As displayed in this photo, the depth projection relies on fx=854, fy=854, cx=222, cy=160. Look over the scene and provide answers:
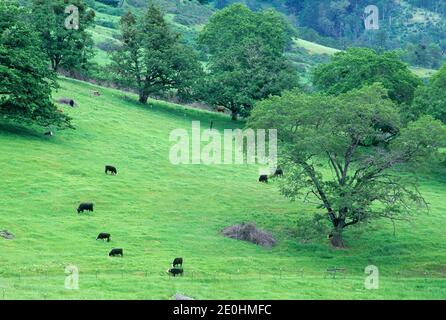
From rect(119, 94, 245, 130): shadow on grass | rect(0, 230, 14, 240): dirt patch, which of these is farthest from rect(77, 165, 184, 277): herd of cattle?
rect(119, 94, 245, 130): shadow on grass

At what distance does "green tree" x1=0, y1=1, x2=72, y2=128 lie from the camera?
64562mm

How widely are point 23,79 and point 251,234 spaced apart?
2456 cm

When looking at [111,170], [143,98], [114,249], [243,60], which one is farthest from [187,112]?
[114,249]

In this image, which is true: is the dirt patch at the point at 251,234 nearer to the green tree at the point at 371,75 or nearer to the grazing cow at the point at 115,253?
the grazing cow at the point at 115,253

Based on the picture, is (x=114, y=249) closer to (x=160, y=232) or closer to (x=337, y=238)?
(x=160, y=232)

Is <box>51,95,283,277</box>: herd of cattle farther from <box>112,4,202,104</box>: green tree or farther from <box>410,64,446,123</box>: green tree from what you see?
<box>410,64,446,123</box>: green tree

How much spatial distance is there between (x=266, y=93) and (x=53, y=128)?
25026mm

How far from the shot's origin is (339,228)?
169 feet

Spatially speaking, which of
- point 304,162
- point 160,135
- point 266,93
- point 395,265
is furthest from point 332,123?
point 266,93

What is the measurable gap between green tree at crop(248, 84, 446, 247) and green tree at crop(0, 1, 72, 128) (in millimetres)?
19409

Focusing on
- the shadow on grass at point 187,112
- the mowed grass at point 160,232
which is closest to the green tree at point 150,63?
the shadow on grass at point 187,112

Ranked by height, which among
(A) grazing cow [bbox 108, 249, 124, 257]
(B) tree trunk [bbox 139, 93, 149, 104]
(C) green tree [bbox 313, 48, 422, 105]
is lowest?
(A) grazing cow [bbox 108, 249, 124, 257]

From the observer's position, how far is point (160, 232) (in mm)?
49938

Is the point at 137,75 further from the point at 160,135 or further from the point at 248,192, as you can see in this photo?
the point at 248,192
